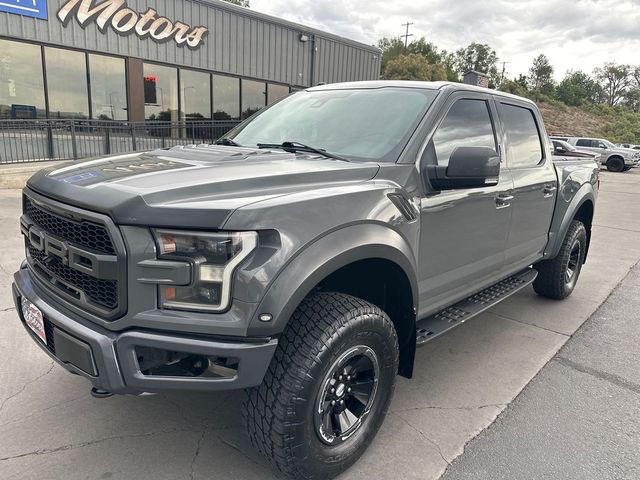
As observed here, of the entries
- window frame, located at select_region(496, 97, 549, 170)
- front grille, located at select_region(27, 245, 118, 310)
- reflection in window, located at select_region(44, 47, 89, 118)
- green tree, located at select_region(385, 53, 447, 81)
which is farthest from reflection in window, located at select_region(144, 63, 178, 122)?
green tree, located at select_region(385, 53, 447, 81)

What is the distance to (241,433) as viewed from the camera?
2.68 meters

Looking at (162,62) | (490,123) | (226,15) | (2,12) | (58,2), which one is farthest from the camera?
(226,15)

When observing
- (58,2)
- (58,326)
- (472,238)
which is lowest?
(58,326)

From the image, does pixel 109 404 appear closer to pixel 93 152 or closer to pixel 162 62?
pixel 93 152

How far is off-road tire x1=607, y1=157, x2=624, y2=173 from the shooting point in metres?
27.8

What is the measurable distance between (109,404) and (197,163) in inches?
60.7

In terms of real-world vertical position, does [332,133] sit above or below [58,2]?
below

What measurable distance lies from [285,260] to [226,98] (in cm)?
1536

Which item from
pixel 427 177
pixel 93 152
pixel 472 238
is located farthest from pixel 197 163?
pixel 93 152

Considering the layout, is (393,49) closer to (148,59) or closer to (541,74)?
(541,74)

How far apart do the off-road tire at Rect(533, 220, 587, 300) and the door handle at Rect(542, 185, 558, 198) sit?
0.66 m

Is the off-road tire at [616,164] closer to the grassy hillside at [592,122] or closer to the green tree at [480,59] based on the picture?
the grassy hillside at [592,122]

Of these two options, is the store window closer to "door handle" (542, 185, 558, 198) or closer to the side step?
"door handle" (542, 185, 558, 198)

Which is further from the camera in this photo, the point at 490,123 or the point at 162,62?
the point at 162,62
